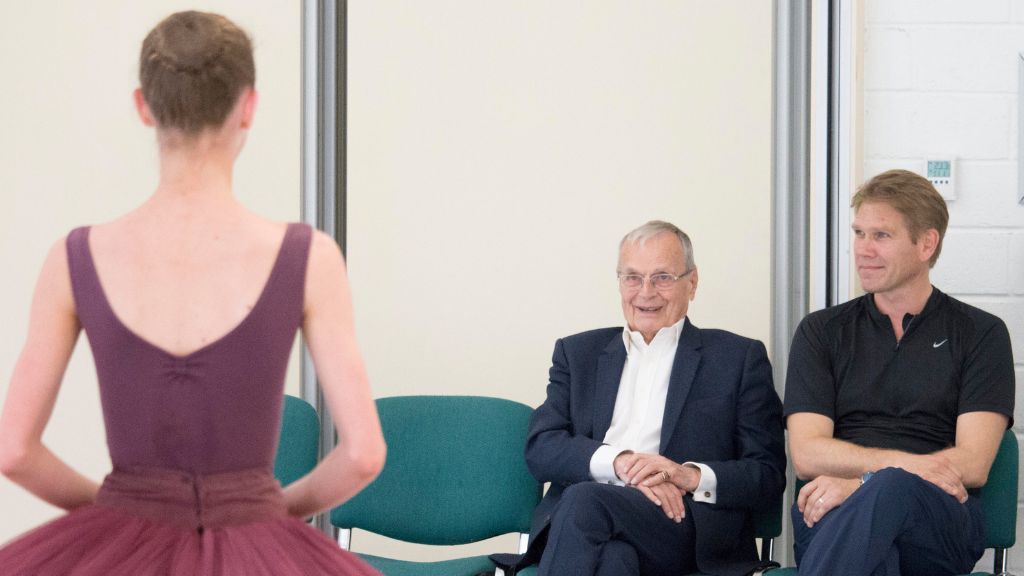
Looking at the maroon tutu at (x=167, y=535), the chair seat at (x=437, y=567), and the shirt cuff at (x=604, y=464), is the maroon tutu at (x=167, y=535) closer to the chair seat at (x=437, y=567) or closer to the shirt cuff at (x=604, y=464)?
the chair seat at (x=437, y=567)

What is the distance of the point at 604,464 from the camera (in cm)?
319

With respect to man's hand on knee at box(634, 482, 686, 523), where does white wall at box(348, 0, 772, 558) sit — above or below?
above

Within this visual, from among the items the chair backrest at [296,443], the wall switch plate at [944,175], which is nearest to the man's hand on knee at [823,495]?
the wall switch plate at [944,175]

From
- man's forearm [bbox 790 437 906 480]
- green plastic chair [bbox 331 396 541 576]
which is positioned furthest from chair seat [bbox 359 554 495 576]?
man's forearm [bbox 790 437 906 480]

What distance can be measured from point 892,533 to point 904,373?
0.65 m

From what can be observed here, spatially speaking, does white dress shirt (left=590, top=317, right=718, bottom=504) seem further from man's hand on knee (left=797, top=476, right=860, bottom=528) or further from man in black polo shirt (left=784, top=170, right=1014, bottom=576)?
man's hand on knee (left=797, top=476, right=860, bottom=528)

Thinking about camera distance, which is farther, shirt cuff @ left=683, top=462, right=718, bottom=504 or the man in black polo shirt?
shirt cuff @ left=683, top=462, right=718, bottom=504

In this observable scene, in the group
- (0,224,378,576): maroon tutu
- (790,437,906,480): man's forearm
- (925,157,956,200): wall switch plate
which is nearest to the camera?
(0,224,378,576): maroon tutu

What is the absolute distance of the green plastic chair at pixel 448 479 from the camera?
3332 mm

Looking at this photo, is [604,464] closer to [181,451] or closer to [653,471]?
[653,471]

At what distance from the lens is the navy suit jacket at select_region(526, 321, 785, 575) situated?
3.16 metres

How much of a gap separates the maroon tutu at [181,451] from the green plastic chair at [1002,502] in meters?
2.02

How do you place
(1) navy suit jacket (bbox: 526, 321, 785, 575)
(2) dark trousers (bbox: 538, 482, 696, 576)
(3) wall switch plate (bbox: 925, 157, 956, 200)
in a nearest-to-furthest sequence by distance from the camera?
(2) dark trousers (bbox: 538, 482, 696, 576), (1) navy suit jacket (bbox: 526, 321, 785, 575), (3) wall switch plate (bbox: 925, 157, 956, 200)

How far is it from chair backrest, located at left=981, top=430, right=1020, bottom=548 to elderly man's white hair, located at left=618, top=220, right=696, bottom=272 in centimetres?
100
